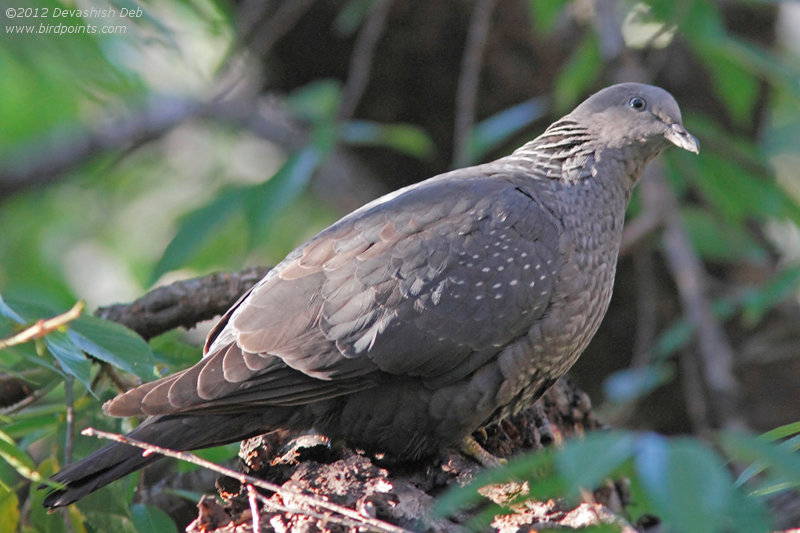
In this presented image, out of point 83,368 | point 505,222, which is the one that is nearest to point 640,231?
point 505,222

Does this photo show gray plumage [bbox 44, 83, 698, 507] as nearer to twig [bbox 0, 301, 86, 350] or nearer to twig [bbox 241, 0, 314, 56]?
twig [bbox 0, 301, 86, 350]

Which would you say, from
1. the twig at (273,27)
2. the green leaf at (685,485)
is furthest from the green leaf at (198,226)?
the green leaf at (685,485)

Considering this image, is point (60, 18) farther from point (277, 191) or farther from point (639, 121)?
point (639, 121)

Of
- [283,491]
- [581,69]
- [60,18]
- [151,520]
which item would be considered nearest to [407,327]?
[283,491]

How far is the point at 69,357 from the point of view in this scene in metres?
2.53

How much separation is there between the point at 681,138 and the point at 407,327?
51.5 inches

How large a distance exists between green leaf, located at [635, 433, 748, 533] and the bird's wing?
1.43 meters

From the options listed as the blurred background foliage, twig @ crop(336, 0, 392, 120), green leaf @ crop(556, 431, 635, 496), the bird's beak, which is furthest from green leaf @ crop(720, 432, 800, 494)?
twig @ crop(336, 0, 392, 120)

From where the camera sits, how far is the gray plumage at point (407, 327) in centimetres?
301

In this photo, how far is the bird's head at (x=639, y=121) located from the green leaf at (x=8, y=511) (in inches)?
93.8

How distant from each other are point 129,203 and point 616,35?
15.2ft

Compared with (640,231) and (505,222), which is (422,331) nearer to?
(505,222)

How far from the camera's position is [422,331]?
10.2 ft

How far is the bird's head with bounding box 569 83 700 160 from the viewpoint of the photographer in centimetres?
367
